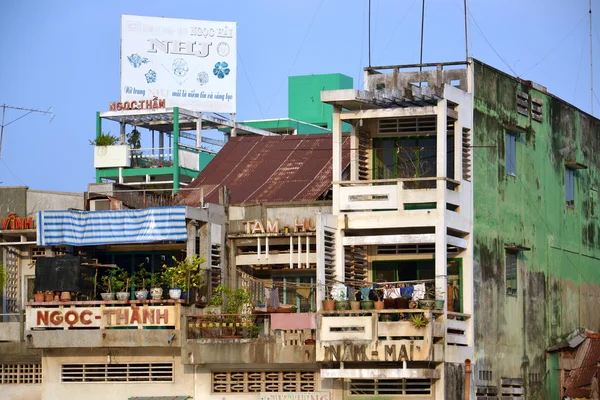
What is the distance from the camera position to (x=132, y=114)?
5769cm

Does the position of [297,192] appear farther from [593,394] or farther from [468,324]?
[593,394]

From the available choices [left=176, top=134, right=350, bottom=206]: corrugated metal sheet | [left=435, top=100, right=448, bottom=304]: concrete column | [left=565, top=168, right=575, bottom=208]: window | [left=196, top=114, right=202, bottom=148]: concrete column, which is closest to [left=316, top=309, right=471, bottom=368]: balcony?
[left=435, top=100, right=448, bottom=304]: concrete column

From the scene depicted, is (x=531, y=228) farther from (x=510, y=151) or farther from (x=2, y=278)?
(x=2, y=278)

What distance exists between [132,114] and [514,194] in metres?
23.9

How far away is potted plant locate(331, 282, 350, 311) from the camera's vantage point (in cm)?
3309

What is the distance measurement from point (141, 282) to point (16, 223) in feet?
14.5

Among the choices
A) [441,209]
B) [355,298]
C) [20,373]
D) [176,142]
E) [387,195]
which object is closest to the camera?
[441,209]

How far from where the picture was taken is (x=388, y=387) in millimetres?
33938

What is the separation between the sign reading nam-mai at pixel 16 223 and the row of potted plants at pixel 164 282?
3475 millimetres

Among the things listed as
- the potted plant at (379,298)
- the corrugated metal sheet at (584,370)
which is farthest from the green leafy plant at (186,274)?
the corrugated metal sheet at (584,370)

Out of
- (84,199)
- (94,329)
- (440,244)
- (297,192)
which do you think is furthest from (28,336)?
(440,244)

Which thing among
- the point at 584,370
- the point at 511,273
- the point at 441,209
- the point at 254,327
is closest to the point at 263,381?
the point at 254,327

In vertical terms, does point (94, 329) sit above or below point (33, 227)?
below

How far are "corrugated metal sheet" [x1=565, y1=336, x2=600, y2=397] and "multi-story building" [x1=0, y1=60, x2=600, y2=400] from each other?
0.19 feet
